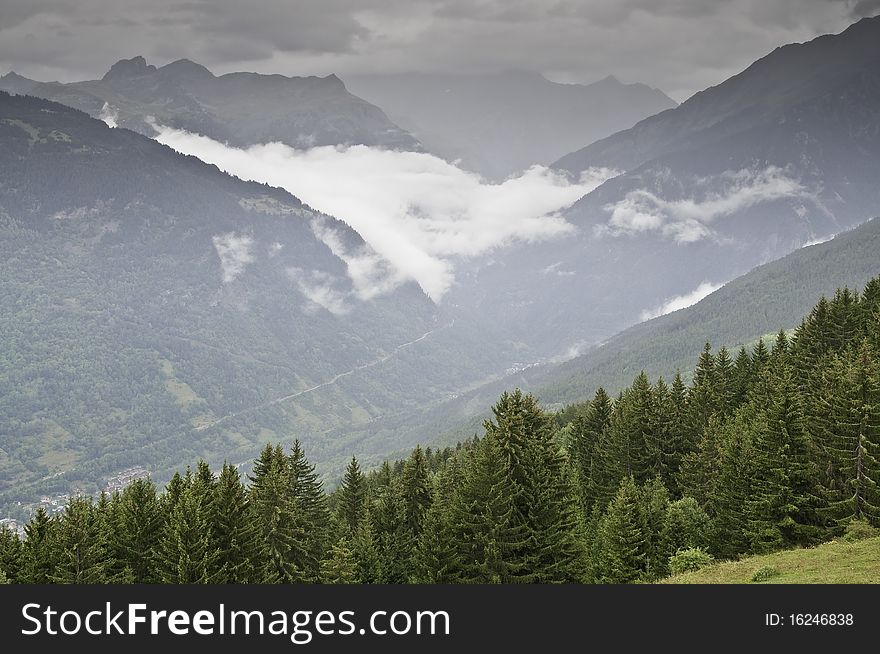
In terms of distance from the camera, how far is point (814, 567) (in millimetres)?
37875

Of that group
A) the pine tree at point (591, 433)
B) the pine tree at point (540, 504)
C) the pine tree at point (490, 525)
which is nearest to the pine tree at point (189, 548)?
the pine tree at point (490, 525)

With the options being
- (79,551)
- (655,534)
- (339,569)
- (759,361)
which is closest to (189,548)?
(79,551)

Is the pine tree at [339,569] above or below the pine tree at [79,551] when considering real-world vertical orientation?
below

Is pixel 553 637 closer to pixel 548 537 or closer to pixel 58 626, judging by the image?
pixel 58 626

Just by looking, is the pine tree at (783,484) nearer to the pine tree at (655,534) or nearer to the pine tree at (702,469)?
the pine tree at (655,534)

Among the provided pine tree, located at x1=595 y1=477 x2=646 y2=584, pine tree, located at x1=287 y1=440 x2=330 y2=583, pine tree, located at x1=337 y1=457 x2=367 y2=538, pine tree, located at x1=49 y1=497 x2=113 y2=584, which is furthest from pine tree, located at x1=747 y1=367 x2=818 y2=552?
pine tree, located at x1=49 y1=497 x2=113 y2=584

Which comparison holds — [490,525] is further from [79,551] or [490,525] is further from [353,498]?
[353,498]

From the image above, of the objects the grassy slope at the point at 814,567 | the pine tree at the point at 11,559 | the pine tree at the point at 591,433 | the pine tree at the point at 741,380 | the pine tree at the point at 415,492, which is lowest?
the grassy slope at the point at 814,567

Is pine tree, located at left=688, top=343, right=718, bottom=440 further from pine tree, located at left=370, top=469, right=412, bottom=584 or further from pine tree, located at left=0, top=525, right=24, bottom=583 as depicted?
pine tree, located at left=0, top=525, right=24, bottom=583

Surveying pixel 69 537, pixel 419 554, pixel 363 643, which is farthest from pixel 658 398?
pixel 363 643

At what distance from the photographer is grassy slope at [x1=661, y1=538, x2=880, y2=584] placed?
33906 mm

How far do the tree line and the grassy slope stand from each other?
5.84 m

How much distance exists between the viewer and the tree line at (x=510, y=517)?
48.3 m

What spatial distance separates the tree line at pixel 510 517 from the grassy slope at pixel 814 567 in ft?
19.2
